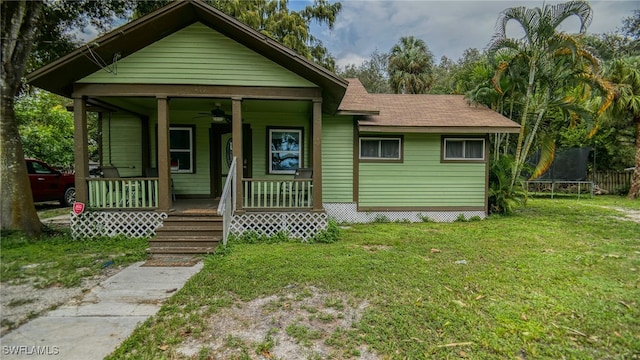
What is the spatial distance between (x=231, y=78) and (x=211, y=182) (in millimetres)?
3413

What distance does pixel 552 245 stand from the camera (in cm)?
579

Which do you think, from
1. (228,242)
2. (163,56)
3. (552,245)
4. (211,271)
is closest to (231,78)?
(163,56)

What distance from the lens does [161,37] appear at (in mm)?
6203

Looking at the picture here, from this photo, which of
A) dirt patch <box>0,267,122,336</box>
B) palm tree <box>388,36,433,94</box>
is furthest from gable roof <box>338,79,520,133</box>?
palm tree <box>388,36,433,94</box>

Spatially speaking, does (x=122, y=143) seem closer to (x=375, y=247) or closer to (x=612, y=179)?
(x=375, y=247)

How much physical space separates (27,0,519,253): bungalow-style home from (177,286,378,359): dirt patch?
246cm

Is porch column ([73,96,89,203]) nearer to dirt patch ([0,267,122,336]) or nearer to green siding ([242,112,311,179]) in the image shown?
dirt patch ([0,267,122,336])

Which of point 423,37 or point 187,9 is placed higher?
point 423,37

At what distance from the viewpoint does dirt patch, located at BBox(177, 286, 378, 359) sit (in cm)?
252

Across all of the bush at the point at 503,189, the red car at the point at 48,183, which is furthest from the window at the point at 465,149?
the red car at the point at 48,183

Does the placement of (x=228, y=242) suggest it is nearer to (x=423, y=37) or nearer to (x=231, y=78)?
(x=231, y=78)

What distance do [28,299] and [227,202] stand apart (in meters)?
2.98

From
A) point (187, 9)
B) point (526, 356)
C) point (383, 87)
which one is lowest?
point (526, 356)

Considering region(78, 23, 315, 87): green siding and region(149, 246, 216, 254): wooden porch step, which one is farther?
region(78, 23, 315, 87): green siding
